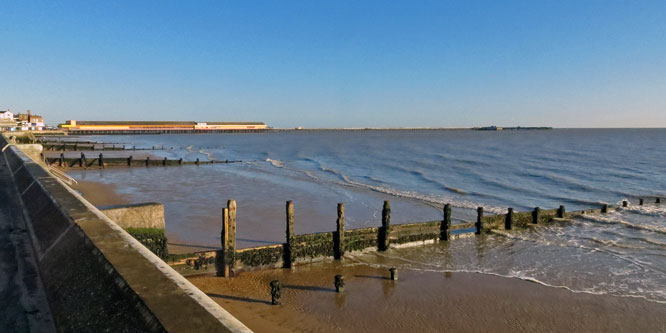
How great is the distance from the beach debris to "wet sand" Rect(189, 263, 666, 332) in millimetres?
194

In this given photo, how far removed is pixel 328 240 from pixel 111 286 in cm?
1180

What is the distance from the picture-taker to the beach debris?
12023 mm

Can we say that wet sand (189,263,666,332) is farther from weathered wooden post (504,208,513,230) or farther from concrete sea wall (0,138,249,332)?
weathered wooden post (504,208,513,230)

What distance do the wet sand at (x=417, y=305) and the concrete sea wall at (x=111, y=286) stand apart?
537 cm

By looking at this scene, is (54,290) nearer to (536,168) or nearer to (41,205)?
(41,205)

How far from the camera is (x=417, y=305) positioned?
12.6 meters

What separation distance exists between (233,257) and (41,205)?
594cm

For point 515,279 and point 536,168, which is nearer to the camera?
point 515,279

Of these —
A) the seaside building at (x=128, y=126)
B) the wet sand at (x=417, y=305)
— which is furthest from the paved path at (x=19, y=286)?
the seaside building at (x=128, y=126)

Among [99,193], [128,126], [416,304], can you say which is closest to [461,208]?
[416,304]

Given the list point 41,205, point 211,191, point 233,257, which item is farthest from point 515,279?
point 211,191

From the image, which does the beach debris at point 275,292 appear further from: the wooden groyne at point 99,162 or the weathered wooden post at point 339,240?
the wooden groyne at point 99,162

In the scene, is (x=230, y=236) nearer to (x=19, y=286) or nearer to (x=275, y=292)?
(x=275, y=292)

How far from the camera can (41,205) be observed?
32.7ft
